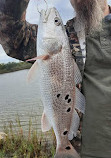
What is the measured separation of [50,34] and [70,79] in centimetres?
53

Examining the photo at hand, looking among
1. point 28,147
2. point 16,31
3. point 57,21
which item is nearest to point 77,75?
point 57,21

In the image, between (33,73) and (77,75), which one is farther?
(77,75)

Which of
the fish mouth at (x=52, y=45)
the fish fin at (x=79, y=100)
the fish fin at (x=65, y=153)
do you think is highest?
the fish mouth at (x=52, y=45)

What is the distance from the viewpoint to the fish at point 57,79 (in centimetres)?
253

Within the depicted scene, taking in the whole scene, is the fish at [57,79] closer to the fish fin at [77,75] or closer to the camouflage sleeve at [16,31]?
the fish fin at [77,75]

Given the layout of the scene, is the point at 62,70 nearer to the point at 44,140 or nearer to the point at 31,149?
the point at 31,149

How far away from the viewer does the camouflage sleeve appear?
2.75m

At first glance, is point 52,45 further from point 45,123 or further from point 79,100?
point 45,123

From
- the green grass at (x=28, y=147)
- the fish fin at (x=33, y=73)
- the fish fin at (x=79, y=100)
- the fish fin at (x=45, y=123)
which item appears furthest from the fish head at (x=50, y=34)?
the green grass at (x=28, y=147)

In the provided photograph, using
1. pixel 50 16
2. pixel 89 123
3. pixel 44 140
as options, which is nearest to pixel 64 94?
pixel 89 123

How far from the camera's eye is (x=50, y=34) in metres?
2.55

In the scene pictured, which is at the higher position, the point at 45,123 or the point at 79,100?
the point at 79,100

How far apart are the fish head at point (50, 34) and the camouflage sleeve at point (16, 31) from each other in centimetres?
39

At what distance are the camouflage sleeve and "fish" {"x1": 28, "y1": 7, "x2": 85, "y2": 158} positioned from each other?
0.39m
